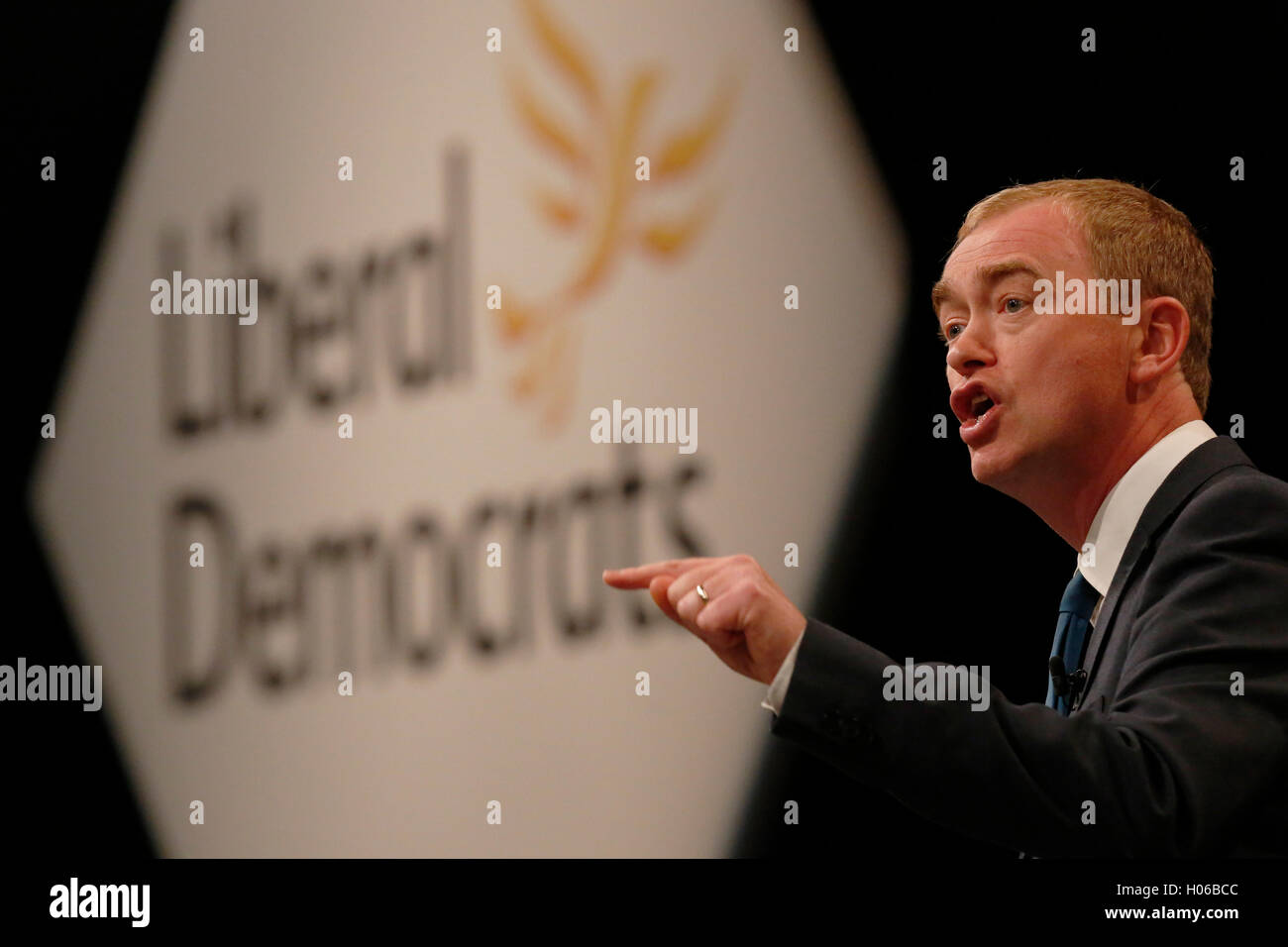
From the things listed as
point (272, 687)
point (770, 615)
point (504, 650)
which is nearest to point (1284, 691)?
point (770, 615)

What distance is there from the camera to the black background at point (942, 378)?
9.43 ft

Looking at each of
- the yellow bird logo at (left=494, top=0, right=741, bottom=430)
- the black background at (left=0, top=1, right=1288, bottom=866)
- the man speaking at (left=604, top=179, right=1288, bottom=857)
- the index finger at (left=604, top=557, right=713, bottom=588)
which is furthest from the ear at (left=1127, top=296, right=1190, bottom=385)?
the yellow bird logo at (left=494, top=0, right=741, bottom=430)

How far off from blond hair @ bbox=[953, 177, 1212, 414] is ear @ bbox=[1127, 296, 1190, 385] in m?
0.03

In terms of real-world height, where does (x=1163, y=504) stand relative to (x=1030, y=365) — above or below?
below

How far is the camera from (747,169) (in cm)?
306

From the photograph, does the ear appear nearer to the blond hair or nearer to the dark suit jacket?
the blond hair

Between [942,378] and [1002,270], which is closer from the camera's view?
[1002,270]

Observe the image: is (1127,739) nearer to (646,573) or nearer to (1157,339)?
(646,573)

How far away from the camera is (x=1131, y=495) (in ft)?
5.26

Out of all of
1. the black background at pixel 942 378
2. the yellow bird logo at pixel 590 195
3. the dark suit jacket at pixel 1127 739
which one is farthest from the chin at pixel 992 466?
the yellow bird logo at pixel 590 195

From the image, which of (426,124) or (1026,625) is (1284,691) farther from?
(426,124)

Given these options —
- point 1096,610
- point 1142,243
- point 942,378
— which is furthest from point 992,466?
point 942,378

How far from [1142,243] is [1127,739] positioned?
84 cm

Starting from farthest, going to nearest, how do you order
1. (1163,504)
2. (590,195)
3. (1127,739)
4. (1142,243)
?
(590,195)
(1142,243)
(1163,504)
(1127,739)
